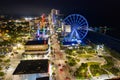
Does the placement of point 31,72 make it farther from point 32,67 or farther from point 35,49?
point 35,49

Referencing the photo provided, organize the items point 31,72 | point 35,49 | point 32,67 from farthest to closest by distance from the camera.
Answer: point 35,49, point 32,67, point 31,72

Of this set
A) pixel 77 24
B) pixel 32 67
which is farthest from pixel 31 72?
pixel 77 24

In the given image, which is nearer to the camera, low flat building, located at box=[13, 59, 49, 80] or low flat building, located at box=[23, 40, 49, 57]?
low flat building, located at box=[13, 59, 49, 80]

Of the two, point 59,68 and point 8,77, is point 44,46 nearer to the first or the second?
point 59,68

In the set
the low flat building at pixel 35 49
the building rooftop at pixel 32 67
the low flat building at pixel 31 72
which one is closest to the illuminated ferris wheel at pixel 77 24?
the low flat building at pixel 35 49

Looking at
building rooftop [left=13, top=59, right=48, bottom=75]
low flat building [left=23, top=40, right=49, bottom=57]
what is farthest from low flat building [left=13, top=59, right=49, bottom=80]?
low flat building [left=23, top=40, right=49, bottom=57]

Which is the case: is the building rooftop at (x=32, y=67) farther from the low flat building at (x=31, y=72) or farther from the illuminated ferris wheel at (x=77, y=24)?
the illuminated ferris wheel at (x=77, y=24)

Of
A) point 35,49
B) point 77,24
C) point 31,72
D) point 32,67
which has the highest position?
point 77,24

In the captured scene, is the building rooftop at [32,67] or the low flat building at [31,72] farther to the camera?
the building rooftop at [32,67]

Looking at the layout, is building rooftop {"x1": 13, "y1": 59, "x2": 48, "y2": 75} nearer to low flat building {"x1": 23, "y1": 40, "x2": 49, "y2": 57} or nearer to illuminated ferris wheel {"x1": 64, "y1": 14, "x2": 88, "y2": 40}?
low flat building {"x1": 23, "y1": 40, "x2": 49, "y2": 57}

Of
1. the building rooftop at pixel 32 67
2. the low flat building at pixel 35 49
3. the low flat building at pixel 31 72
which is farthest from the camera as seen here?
the low flat building at pixel 35 49

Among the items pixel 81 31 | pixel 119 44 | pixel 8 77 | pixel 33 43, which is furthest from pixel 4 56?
pixel 119 44
